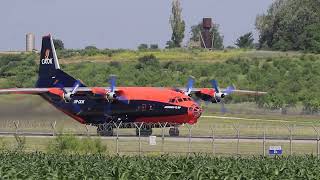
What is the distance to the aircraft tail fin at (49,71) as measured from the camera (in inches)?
3078

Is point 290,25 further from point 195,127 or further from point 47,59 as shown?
point 47,59

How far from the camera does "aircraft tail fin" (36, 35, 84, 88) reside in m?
78.2

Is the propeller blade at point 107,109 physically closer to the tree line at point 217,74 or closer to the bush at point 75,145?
the bush at point 75,145

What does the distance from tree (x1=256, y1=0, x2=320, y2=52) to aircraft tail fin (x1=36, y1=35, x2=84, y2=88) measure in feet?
241

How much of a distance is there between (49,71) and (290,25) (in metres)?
93.6

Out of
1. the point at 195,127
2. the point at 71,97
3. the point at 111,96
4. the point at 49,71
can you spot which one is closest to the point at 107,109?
the point at 111,96

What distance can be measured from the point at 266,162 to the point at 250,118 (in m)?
57.0

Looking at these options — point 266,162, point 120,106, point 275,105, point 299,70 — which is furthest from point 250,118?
point 266,162

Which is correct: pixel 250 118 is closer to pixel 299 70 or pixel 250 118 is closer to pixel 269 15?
pixel 299 70

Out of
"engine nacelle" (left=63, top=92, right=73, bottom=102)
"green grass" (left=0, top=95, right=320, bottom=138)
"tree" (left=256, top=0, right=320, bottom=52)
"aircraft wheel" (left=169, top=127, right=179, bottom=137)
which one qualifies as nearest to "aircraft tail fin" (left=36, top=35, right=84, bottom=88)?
"green grass" (left=0, top=95, right=320, bottom=138)

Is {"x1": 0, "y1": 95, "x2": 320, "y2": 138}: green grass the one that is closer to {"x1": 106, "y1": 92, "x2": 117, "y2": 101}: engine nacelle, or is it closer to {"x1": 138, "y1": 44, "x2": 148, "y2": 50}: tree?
{"x1": 106, "y1": 92, "x2": 117, "y2": 101}: engine nacelle

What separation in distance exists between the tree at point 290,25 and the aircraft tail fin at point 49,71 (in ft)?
241

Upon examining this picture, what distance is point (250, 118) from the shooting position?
90438 mm

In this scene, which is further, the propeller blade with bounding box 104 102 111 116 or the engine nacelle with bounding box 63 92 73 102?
the propeller blade with bounding box 104 102 111 116
